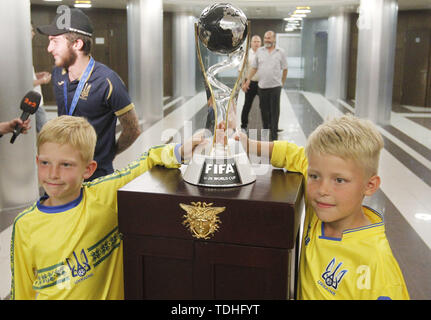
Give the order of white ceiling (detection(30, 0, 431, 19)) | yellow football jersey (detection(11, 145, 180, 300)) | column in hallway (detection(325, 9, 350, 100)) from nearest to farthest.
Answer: yellow football jersey (detection(11, 145, 180, 300)) → white ceiling (detection(30, 0, 431, 19)) → column in hallway (detection(325, 9, 350, 100))

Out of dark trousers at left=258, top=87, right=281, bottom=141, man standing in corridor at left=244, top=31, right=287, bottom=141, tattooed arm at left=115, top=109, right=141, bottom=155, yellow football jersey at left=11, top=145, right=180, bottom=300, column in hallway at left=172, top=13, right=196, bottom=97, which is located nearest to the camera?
yellow football jersey at left=11, top=145, right=180, bottom=300

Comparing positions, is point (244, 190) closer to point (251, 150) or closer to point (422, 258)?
point (251, 150)

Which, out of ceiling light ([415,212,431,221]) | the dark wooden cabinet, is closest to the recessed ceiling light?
ceiling light ([415,212,431,221])

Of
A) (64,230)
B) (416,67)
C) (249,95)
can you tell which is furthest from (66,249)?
(416,67)

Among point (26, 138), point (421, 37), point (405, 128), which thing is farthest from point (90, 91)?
point (421, 37)

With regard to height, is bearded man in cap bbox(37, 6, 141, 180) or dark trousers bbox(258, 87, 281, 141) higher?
bearded man in cap bbox(37, 6, 141, 180)

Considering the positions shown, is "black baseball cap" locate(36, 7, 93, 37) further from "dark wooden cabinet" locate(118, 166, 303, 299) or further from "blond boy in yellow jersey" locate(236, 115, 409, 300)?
"blond boy in yellow jersey" locate(236, 115, 409, 300)

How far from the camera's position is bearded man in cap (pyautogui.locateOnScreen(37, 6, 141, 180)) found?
214 centimetres

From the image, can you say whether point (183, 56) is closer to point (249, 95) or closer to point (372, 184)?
point (249, 95)

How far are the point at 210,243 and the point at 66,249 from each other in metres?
0.36

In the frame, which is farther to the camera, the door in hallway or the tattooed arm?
the door in hallway

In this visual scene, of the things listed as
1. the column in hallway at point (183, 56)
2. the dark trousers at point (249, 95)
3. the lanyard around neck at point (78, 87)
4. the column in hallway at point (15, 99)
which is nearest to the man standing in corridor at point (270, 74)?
the dark trousers at point (249, 95)

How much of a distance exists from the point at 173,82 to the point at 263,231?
1360cm

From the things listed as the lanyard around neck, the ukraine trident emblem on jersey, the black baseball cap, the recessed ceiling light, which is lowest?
the ukraine trident emblem on jersey
